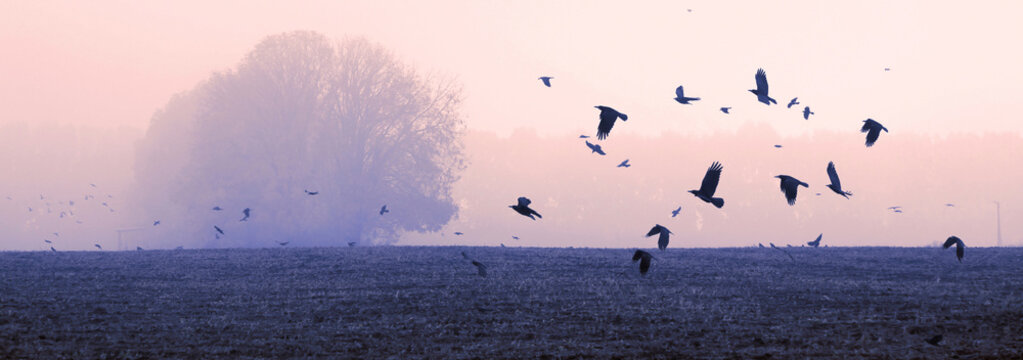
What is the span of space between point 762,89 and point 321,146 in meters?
40.5

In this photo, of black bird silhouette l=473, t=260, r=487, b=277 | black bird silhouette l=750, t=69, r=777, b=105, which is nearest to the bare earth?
black bird silhouette l=473, t=260, r=487, b=277

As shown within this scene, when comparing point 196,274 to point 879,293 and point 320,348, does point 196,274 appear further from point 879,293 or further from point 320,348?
point 879,293

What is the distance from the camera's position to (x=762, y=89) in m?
13.8

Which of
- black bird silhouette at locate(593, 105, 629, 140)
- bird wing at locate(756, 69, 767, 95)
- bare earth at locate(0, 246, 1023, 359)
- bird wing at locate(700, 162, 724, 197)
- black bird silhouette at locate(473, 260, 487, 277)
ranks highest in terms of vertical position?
bird wing at locate(756, 69, 767, 95)

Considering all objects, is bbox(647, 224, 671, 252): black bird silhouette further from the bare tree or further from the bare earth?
the bare tree

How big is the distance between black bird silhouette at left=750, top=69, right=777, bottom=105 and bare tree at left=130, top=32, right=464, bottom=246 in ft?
129

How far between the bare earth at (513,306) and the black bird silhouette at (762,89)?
11.8 ft

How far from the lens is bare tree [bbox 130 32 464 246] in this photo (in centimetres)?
5219

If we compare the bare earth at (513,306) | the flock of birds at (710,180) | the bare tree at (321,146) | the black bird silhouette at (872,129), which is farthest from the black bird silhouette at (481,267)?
the bare tree at (321,146)

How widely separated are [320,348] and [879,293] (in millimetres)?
11498

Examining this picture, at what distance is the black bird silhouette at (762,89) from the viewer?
45.3ft

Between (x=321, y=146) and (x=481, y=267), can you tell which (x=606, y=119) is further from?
(x=321, y=146)

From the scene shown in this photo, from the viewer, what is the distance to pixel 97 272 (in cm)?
2541

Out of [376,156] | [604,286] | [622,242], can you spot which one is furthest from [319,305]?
[622,242]
